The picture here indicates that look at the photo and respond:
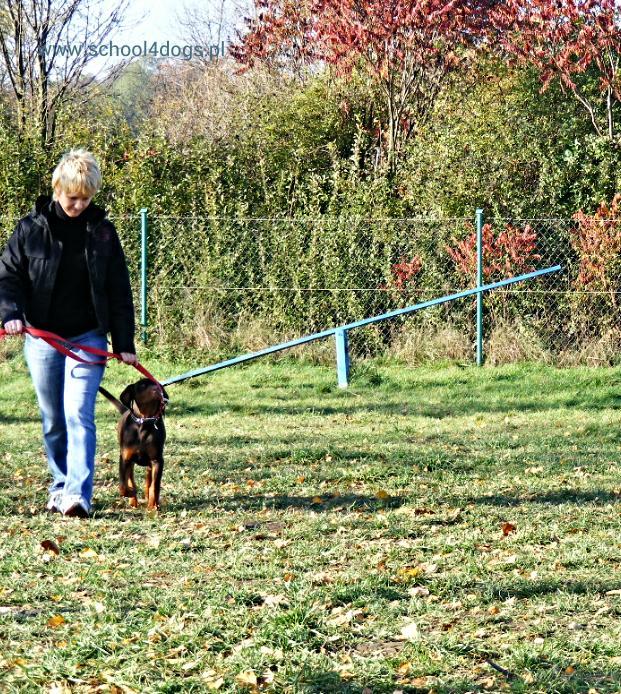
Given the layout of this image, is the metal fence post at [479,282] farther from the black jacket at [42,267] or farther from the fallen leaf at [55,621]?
the fallen leaf at [55,621]

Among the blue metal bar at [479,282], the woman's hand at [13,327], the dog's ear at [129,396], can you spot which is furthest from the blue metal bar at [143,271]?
the woman's hand at [13,327]

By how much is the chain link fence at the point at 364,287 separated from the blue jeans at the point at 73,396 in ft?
23.5

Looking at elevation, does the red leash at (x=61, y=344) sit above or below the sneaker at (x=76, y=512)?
above

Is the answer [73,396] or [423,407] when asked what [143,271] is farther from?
[73,396]

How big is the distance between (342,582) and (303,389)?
23.5 feet

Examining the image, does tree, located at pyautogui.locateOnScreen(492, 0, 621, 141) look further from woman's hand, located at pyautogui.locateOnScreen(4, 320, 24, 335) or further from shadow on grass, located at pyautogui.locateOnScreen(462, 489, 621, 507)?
woman's hand, located at pyautogui.locateOnScreen(4, 320, 24, 335)

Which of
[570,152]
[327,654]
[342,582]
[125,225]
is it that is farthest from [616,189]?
[327,654]

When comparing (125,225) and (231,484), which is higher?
(125,225)

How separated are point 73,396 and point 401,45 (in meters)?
11.3

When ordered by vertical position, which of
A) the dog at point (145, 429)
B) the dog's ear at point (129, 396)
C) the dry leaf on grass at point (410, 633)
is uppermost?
the dog's ear at point (129, 396)

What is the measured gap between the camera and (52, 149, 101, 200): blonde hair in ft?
18.3

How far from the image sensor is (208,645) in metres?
3.90

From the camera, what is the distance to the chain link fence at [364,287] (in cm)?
1333

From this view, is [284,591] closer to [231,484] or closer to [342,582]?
[342,582]
